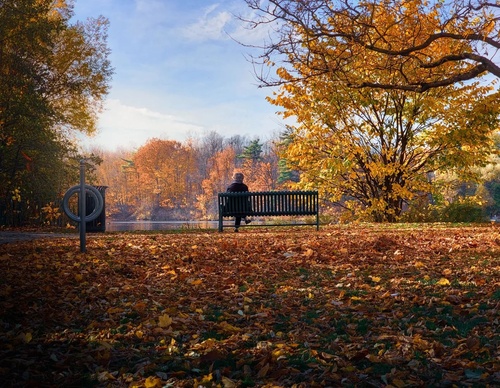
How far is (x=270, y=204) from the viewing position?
37.5ft

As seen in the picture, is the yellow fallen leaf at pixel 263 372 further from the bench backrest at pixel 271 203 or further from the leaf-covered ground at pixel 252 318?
the bench backrest at pixel 271 203

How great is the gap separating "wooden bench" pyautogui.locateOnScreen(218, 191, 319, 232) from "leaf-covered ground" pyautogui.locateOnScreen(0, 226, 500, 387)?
13.7 ft

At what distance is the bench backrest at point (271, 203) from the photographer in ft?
37.2

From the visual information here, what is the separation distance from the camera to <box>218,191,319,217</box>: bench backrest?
11.4m

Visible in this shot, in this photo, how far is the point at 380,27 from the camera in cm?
1277

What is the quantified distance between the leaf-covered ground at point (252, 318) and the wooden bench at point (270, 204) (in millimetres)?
4168

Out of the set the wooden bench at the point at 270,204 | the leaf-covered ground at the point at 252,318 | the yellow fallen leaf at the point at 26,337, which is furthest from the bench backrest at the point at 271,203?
the yellow fallen leaf at the point at 26,337

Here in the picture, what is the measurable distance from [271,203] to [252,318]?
7332mm

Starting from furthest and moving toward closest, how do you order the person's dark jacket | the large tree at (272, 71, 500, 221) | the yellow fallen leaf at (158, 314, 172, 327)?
the large tree at (272, 71, 500, 221)
the person's dark jacket
the yellow fallen leaf at (158, 314, 172, 327)

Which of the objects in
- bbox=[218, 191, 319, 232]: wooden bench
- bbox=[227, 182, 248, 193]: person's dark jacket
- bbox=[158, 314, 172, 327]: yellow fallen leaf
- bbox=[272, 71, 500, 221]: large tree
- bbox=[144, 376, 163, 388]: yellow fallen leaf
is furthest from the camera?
bbox=[272, 71, 500, 221]: large tree

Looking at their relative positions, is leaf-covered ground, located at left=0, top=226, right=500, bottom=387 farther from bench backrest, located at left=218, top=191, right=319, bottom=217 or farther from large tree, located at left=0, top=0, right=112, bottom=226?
large tree, located at left=0, top=0, right=112, bottom=226

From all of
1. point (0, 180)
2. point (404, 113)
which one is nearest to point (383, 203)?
point (404, 113)

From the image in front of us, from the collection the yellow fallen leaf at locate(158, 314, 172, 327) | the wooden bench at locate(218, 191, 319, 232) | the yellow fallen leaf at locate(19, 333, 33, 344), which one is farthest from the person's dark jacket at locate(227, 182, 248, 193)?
the yellow fallen leaf at locate(19, 333, 33, 344)

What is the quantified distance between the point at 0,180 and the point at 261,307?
14032mm
